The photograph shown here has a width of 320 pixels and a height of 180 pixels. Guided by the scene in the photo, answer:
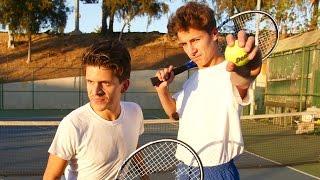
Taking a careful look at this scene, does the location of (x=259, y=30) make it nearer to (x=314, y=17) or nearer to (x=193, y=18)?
(x=193, y=18)

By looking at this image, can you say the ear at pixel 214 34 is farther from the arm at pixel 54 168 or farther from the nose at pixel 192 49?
the arm at pixel 54 168

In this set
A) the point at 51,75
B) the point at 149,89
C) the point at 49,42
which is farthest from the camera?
the point at 49,42

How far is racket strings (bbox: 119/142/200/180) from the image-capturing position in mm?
2502

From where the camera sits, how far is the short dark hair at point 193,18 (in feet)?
8.17

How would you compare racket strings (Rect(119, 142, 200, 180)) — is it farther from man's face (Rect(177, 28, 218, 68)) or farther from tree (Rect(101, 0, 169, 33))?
tree (Rect(101, 0, 169, 33))

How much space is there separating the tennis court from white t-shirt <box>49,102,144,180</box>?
454cm

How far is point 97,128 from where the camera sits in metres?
2.33

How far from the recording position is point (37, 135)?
1392cm

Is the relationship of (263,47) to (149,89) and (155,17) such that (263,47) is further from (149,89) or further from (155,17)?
(155,17)

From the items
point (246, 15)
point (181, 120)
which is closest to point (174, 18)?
point (181, 120)

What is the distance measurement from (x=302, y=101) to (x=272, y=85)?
12.4ft

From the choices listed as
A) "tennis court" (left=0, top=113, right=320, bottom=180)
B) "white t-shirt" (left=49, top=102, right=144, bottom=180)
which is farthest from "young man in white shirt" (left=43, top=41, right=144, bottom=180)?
"tennis court" (left=0, top=113, right=320, bottom=180)

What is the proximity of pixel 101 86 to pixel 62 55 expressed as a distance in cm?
3484

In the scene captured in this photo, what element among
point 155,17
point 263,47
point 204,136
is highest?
point 155,17
